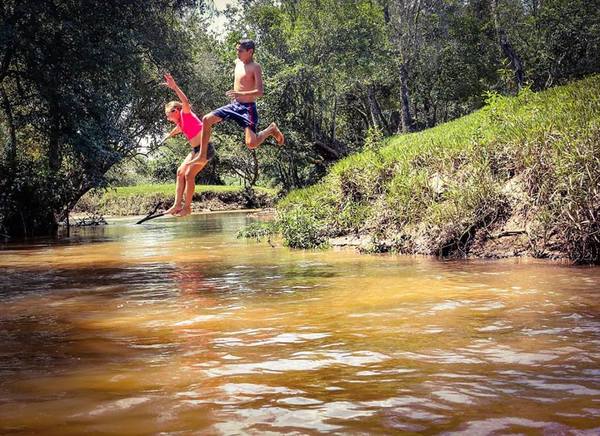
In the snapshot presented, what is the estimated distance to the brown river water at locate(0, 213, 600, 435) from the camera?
3.28 metres

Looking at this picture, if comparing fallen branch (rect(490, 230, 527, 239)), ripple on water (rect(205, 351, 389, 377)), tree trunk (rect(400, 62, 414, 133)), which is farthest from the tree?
ripple on water (rect(205, 351, 389, 377))

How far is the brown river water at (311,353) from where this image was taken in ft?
10.7

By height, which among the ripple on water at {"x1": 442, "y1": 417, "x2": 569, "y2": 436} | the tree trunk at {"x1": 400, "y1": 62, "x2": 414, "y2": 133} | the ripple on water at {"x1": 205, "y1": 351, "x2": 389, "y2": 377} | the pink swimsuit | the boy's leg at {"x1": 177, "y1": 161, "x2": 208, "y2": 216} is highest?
the tree trunk at {"x1": 400, "y1": 62, "x2": 414, "y2": 133}

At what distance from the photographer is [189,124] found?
8.06m

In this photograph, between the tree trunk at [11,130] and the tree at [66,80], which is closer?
the tree at [66,80]

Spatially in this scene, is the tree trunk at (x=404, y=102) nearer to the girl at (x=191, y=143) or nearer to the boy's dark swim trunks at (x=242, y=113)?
the girl at (x=191, y=143)

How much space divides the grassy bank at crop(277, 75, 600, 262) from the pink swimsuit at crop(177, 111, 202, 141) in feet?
16.7

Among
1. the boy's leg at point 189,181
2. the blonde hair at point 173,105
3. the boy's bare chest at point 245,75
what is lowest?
the boy's leg at point 189,181

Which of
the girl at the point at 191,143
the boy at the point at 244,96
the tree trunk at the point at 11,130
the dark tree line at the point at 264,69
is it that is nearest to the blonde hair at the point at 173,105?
the girl at the point at 191,143

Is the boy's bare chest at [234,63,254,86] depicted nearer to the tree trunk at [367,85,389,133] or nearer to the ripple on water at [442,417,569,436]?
the ripple on water at [442,417,569,436]

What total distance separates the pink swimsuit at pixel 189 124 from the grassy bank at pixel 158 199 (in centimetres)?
3363

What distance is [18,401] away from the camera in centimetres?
367

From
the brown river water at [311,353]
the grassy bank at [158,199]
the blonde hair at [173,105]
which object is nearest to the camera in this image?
the brown river water at [311,353]

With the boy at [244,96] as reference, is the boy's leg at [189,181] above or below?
below
